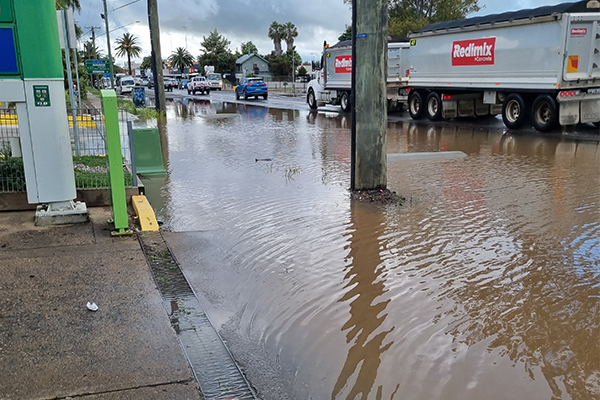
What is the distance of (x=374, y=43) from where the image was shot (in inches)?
315

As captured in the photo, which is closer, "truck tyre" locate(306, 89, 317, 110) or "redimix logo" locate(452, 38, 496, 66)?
"redimix logo" locate(452, 38, 496, 66)

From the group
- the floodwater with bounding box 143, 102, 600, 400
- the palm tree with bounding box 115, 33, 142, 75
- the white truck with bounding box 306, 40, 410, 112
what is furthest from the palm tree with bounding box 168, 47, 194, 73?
the floodwater with bounding box 143, 102, 600, 400

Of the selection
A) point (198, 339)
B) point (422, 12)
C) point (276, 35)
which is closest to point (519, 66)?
point (198, 339)

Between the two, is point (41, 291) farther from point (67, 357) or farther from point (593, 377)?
point (593, 377)

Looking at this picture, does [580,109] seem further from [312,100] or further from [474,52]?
[312,100]

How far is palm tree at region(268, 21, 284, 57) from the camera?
10012cm

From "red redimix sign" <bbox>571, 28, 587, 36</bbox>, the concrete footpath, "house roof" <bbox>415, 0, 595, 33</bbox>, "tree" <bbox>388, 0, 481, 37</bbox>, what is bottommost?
the concrete footpath

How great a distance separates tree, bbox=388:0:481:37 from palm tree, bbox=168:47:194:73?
73849 mm

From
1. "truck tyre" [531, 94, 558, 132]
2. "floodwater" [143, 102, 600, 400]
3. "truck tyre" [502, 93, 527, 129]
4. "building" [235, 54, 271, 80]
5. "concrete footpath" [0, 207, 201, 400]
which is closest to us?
"concrete footpath" [0, 207, 201, 400]

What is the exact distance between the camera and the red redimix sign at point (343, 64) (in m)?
26.9

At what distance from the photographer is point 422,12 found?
5316 cm

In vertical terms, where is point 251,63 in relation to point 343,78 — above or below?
above

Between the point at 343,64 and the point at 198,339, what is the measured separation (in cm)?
2463

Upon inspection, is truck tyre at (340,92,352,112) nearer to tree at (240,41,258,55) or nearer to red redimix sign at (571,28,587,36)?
red redimix sign at (571,28,587,36)
